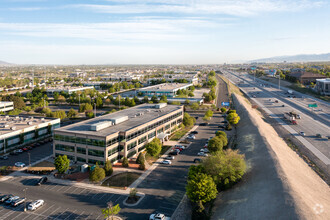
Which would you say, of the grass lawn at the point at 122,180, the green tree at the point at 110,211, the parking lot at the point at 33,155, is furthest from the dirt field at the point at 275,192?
the parking lot at the point at 33,155

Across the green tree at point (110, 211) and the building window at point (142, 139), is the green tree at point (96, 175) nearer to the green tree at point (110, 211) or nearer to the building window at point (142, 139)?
the green tree at point (110, 211)

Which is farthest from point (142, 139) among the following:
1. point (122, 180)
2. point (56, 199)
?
point (56, 199)

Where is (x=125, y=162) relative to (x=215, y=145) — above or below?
below

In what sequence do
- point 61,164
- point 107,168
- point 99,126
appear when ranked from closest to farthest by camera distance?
1. point 61,164
2. point 107,168
3. point 99,126

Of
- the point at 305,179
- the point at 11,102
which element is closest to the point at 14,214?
the point at 305,179

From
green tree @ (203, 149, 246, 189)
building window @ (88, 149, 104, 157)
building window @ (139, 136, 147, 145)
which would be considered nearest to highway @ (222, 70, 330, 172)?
green tree @ (203, 149, 246, 189)

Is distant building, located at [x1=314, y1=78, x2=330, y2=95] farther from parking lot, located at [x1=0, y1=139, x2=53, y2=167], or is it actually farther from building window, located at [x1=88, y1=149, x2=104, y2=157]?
parking lot, located at [x1=0, y1=139, x2=53, y2=167]

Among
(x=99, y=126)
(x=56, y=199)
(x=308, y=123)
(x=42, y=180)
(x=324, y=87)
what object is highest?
(x=324, y=87)

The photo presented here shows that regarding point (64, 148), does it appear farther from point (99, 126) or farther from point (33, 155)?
point (33, 155)
